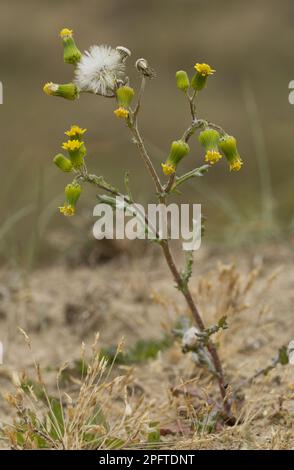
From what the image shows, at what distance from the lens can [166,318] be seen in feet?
8.67

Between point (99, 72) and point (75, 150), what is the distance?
0.16 metres

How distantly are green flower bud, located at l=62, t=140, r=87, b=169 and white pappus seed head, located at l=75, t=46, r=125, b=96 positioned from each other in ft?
0.36

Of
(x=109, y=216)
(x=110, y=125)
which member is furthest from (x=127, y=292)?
(x=110, y=125)

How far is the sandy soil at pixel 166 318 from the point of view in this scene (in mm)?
2162

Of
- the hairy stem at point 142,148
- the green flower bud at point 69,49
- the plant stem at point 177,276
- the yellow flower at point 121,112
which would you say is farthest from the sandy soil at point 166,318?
the green flower bud at point 69,49

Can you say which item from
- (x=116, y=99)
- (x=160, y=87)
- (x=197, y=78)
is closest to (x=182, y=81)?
(x=197, y=78)

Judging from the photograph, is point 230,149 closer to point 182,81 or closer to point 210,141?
point 210,141

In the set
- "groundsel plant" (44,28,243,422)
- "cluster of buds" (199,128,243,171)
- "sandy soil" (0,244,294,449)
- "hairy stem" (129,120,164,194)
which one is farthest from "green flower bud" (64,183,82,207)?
"sandy soil" (0,244,294,449)

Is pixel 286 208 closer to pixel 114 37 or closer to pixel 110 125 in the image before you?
pixel 110 125

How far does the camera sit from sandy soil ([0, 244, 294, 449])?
216 centimetres

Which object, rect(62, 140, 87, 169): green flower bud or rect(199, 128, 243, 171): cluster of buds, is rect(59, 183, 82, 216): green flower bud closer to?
rect(62, 140, 87, 169): green flower bud

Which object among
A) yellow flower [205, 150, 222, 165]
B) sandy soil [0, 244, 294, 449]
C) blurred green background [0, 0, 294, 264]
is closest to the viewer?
yellow flower [205, 150, 222, 165]

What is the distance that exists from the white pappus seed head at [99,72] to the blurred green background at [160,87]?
2210mm
